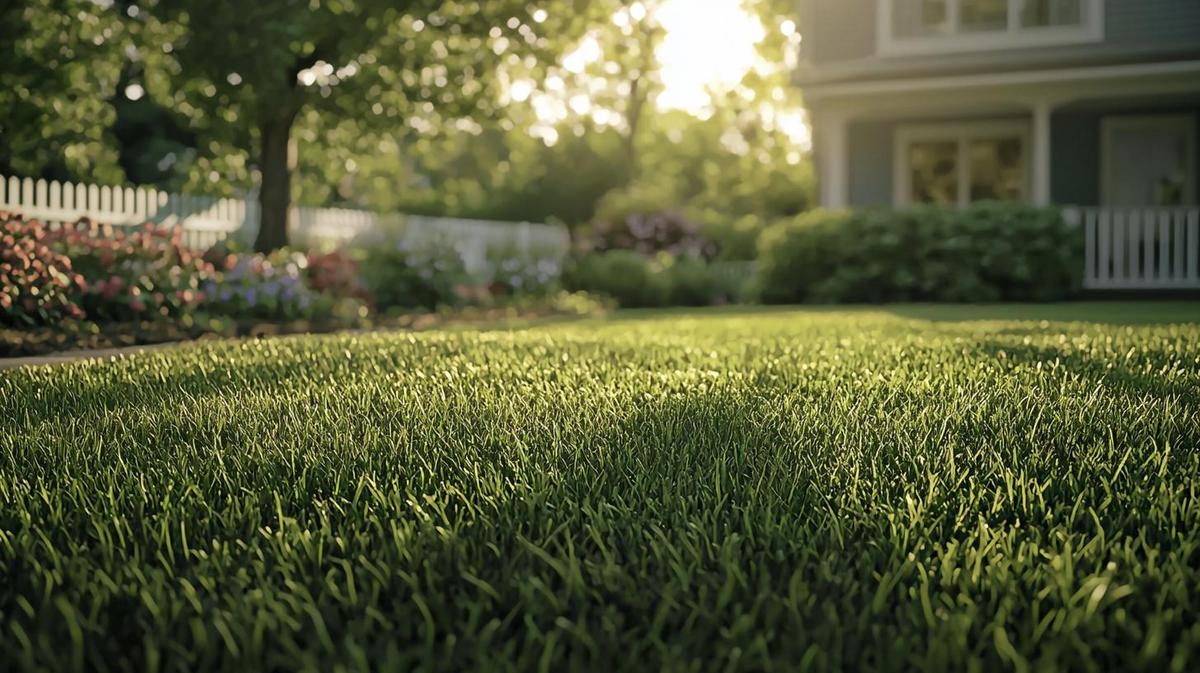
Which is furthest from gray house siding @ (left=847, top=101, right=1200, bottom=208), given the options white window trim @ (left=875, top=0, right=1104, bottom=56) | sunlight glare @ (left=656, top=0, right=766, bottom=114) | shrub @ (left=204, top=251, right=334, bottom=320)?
sunlight glare @ (left=656, top=0, right=766, bottom=114)

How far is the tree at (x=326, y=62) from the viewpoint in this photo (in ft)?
32.9

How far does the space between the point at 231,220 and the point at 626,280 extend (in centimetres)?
586

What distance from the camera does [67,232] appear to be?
8000mm

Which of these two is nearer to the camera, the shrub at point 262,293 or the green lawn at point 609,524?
the green lawn at point 609,524

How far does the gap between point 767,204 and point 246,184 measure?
14.9 m

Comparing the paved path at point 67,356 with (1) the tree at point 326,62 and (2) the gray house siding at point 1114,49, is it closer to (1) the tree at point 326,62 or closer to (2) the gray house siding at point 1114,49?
(1) the tree at point 326,62

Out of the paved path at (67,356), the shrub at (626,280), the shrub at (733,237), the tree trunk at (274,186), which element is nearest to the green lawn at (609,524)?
the paved path at (67,356)

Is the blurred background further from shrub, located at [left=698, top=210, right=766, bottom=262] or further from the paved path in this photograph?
the paved path

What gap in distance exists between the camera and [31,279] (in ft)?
22.3

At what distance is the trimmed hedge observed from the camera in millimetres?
12930

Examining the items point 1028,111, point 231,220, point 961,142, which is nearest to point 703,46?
point 961,142

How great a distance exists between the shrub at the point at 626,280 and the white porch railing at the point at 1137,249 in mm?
5550

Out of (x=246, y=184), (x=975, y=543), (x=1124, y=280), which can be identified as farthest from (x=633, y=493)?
(x=246, y=184)

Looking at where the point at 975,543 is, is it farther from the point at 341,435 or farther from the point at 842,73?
the point at 842,73
